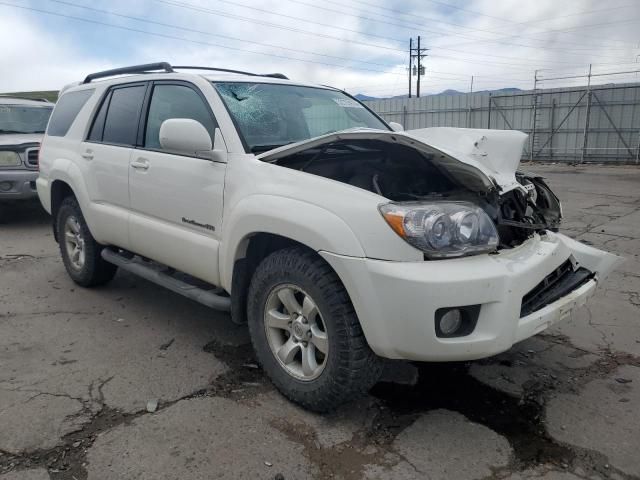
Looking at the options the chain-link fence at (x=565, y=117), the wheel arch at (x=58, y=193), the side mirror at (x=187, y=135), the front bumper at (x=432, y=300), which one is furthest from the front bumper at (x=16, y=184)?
the chain-link fence at (x=565, y=117)

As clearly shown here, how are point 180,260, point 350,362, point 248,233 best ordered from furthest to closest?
1. point 180,260
2. point 248,233
3. point 350,362

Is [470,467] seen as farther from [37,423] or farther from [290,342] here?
[37,423]

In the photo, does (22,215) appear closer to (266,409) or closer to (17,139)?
(17,139)

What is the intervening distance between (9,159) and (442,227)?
24.7 feet

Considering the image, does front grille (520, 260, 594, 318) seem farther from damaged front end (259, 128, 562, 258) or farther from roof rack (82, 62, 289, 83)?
roof rack (82, 62, 289, 83)

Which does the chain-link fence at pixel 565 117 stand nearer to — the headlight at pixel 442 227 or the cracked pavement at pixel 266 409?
the cracked pavement at pixel 266 409

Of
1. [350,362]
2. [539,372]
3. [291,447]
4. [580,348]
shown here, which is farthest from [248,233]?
[580,348]

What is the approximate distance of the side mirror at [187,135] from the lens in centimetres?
308

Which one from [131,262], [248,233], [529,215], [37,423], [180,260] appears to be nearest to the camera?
[37,423]

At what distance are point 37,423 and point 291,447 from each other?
1.32 m

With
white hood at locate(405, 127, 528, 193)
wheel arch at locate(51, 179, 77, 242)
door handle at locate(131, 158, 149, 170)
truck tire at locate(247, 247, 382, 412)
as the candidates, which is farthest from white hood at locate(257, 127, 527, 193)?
wheel arch at locate(51, 179, 77, 242)

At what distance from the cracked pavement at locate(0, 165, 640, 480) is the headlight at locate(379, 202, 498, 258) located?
0.94m

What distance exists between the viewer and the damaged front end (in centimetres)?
254

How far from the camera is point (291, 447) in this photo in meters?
2.55
